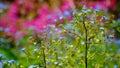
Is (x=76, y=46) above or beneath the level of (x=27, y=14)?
beneath

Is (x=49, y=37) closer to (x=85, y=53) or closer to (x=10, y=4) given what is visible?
(x=85, y=53)

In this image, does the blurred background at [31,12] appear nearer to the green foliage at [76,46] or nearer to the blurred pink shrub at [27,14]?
the blurred pink shrub at [27,14]

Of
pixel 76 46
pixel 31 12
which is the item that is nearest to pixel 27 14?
pixel 31 12

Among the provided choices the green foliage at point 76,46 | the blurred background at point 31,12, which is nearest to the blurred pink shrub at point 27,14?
the blurred background at point 31,12

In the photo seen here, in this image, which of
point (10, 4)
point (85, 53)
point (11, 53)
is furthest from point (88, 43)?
point (10, 4)

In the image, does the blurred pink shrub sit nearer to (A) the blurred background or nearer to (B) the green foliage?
(A) the blurred background

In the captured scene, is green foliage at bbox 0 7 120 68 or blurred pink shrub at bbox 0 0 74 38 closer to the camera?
green foliage at bbox 0 7 120 68

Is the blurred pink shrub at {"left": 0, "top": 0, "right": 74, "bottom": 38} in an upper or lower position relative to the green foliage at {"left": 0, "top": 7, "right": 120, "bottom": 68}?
upper

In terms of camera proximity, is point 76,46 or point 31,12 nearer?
point 76,46

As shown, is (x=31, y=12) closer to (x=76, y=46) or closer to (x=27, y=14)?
(x=27, y=14)

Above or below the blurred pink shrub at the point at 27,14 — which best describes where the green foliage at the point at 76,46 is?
below

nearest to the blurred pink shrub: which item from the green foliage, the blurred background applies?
the blurred background

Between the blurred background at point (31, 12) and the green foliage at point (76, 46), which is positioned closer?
the green foliage at point (76, 46)

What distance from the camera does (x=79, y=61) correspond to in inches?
128
